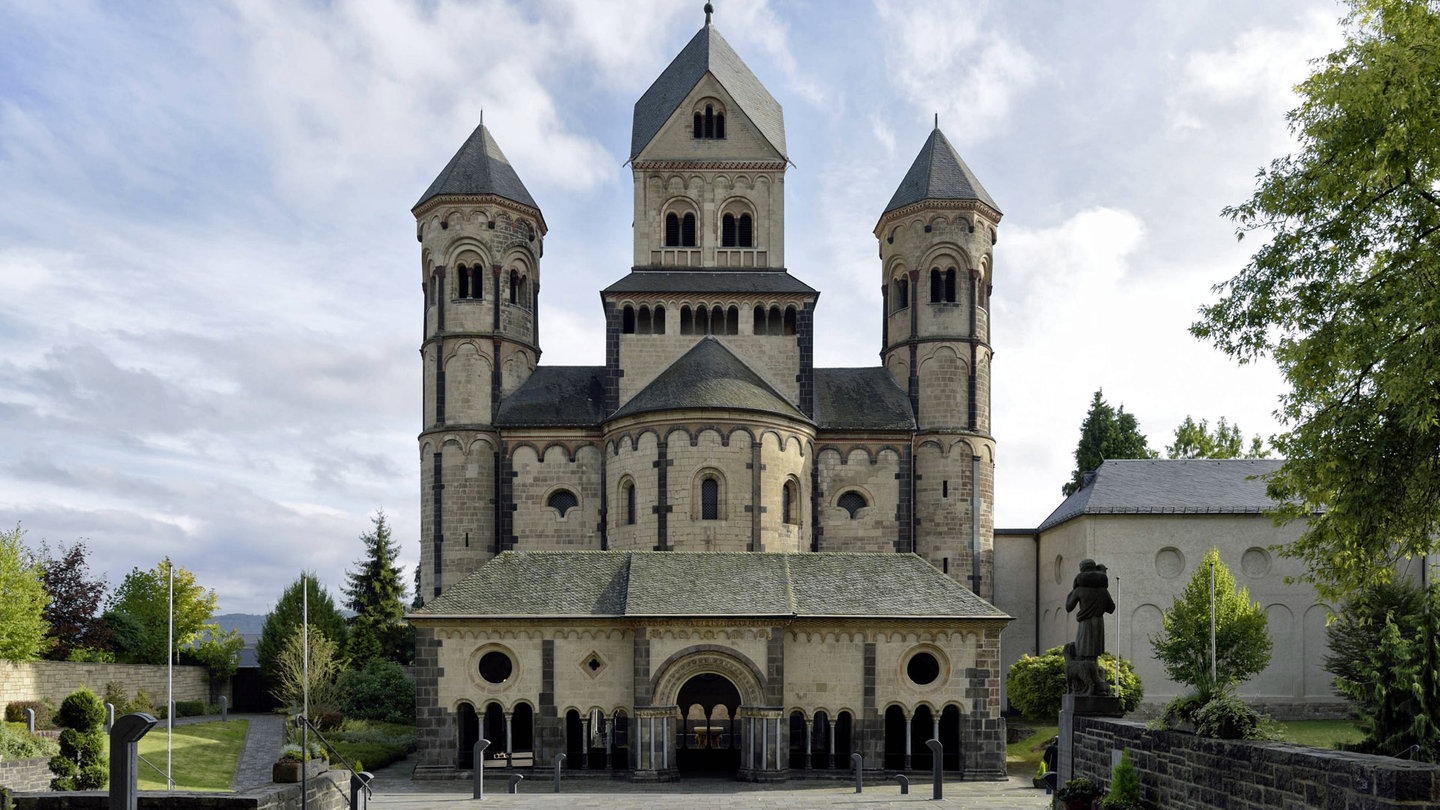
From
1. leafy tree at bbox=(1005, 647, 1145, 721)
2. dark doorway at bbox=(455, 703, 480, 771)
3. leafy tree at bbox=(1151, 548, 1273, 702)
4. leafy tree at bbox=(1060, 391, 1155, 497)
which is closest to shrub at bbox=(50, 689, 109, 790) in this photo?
dark doorway at bbox=(455, 703, 480, 771)

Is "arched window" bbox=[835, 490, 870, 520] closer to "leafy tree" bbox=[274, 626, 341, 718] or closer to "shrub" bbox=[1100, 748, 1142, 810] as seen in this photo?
"leafy tree" bbox=[274, 626, 341, 718]

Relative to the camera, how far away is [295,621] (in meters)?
59.7

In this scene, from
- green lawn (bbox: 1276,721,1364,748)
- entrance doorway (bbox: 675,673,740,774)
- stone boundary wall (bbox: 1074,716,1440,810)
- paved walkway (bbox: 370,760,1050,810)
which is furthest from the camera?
green lawn (bbox: 1276,721,1364,748)

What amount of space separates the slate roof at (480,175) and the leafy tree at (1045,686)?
92.9 feet

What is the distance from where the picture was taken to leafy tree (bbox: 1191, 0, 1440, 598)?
2017cm

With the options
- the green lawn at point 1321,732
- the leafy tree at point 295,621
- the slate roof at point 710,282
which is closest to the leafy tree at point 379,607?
the leafy tree at point 295,621

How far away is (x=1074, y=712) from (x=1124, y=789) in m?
3.73

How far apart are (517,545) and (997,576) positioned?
2200 centimetres

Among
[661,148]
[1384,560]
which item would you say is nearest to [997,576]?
[661,148]

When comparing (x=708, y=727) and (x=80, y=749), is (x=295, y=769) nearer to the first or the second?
(x=80, y=749)

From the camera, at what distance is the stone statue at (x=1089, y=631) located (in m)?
25.6

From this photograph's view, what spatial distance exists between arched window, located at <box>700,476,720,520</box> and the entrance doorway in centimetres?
706

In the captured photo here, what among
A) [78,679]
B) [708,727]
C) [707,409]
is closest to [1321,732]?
[708,727]

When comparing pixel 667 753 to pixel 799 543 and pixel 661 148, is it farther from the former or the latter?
pixel 661 148
